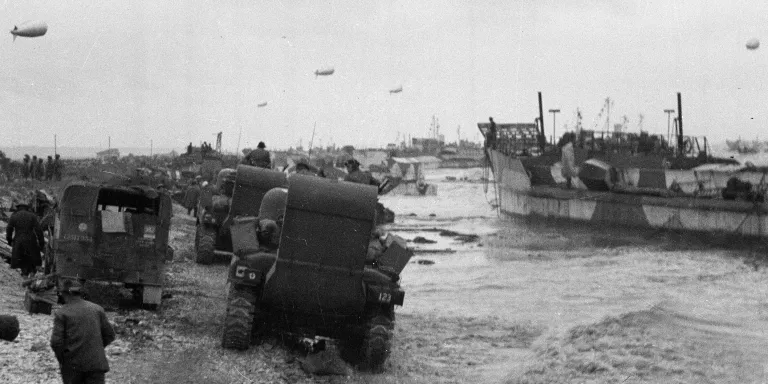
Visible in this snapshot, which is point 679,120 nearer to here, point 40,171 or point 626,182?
point 626,182

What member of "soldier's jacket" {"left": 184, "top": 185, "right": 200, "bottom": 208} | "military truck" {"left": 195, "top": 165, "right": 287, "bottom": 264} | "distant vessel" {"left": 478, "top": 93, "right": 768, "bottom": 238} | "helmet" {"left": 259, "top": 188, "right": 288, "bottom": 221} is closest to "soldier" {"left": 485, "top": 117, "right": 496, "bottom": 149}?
"distant vessel" {"left": 478, "top": 93, "right": 768, "bottom": 238}

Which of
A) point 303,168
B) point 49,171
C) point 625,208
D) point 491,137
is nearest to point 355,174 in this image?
point 303,168

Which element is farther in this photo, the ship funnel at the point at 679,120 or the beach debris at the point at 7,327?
the ship funnel at the point at 679,120

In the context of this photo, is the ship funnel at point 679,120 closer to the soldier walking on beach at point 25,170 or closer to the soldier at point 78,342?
the soldier walking on beach at point 25,170

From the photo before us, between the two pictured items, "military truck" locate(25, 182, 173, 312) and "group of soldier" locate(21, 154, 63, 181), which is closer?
"military truck" locate(25, 182, 173, 312)

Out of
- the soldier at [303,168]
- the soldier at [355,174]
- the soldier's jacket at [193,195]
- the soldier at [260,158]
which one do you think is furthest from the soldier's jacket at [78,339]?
the soldier's jacket at [193,195]

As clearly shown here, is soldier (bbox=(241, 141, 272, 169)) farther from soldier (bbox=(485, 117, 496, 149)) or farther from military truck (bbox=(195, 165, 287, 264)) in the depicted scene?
soldier (bbox=(485, 117, 496, 149))

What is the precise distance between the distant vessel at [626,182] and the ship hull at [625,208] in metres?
0.04

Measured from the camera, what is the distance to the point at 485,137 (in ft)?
205

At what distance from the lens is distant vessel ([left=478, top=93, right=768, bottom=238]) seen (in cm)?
4072

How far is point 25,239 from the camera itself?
599 inches

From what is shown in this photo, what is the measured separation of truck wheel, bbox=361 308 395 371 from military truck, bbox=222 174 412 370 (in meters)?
0.01

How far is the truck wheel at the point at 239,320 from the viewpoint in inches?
479

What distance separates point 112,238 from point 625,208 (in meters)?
34.8
